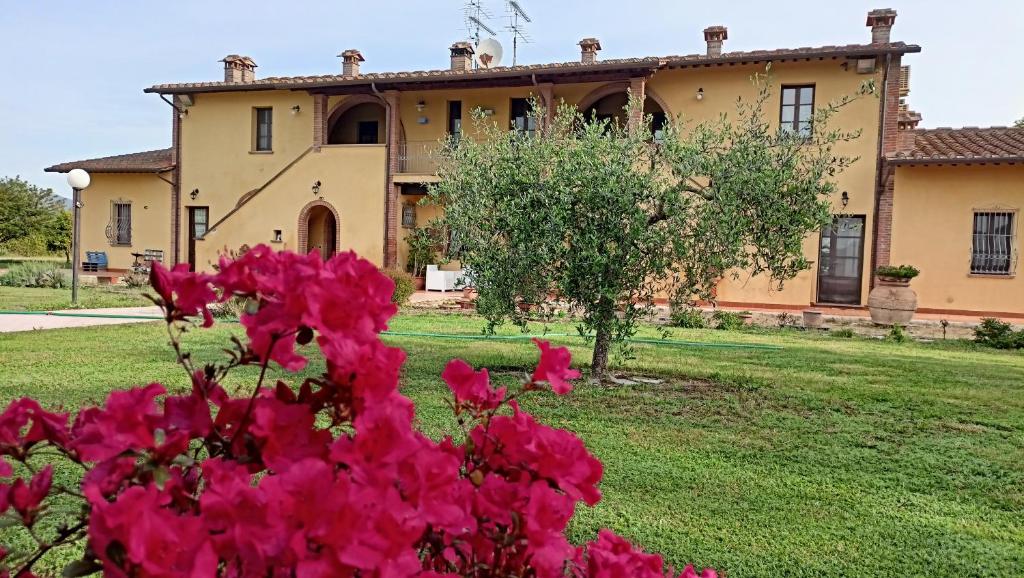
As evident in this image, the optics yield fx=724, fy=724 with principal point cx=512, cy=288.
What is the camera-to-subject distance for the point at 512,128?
605 inches

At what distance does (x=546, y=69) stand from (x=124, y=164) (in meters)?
13.0

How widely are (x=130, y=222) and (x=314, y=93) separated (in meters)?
7.13

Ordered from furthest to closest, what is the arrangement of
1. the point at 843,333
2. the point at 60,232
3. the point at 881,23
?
the point at 60,232
the point at 881,23
the point at 843,333

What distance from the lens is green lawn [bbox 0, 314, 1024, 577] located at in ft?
9.87

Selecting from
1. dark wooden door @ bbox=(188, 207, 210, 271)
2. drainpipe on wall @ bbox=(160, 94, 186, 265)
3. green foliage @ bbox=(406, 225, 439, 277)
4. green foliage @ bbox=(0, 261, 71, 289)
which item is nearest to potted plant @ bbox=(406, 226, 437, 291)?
green foliage @ bbox=(406, 225, 439, 277)

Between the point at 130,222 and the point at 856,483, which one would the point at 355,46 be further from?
the point at 856,483

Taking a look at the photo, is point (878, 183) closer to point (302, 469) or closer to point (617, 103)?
point (617, 103)

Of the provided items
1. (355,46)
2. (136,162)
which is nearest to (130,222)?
(136,162)

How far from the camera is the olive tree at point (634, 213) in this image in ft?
19.5

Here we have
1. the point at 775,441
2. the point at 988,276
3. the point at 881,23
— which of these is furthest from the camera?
the point at 881,23

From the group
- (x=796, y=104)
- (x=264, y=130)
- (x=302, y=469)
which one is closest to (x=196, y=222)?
(x=264, y=130)

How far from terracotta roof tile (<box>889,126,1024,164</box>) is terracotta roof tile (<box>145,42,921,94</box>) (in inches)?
79.3

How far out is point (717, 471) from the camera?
13.2ft

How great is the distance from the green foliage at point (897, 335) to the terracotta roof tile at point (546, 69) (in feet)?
18.9
